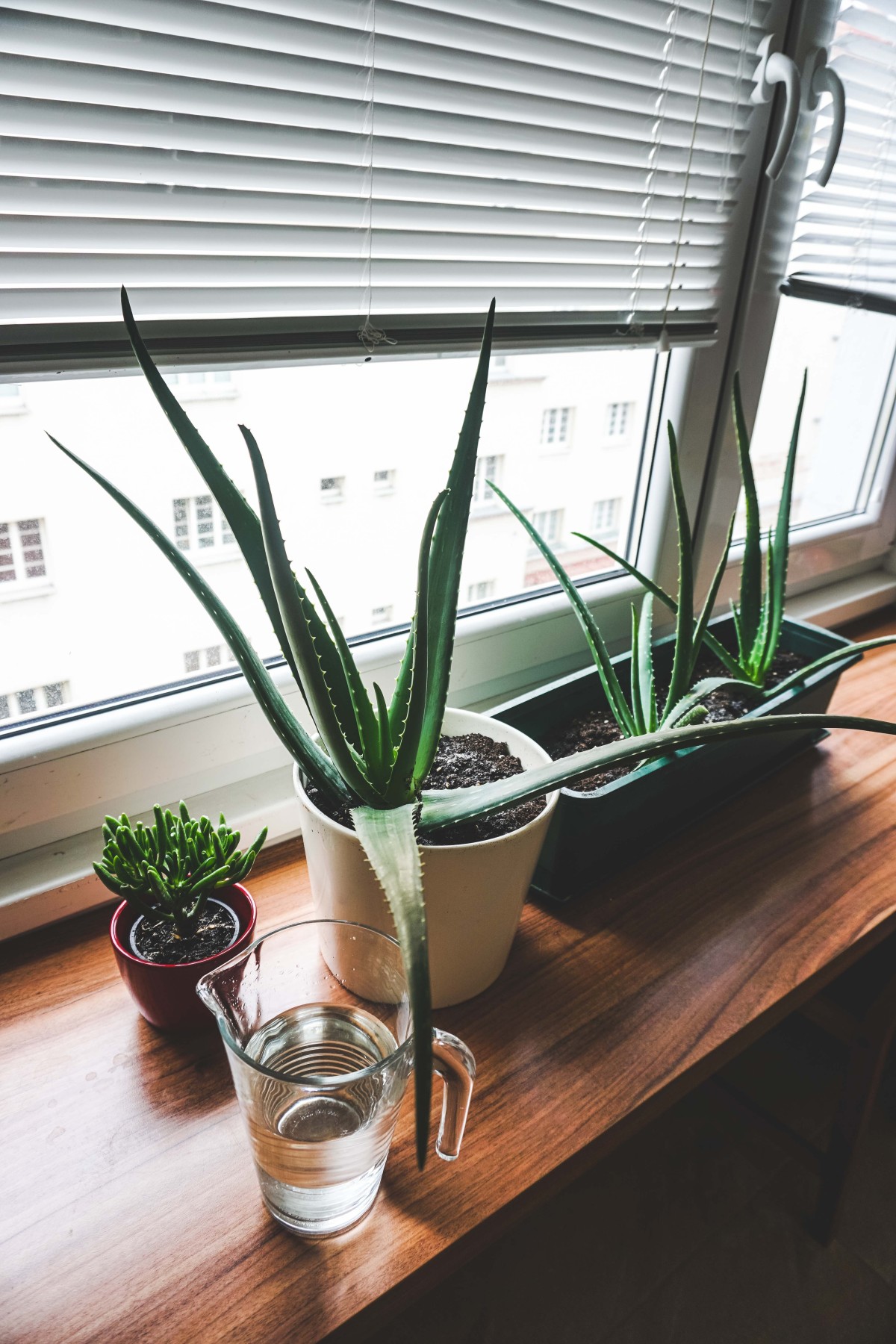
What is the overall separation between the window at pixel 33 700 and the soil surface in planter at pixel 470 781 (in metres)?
0.25

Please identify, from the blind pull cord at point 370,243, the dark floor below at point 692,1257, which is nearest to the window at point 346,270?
the blind pull cord at point 370,243

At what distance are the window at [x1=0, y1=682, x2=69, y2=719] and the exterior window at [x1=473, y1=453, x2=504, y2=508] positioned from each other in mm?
453

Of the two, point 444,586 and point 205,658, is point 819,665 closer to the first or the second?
point 444,586

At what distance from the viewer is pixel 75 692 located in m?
0.74

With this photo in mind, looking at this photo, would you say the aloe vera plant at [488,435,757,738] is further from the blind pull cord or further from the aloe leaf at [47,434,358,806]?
the aloe leaf at [47,434,358,806]

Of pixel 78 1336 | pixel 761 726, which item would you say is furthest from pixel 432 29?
pixel 78 1336

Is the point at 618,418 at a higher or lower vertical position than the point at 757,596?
higher

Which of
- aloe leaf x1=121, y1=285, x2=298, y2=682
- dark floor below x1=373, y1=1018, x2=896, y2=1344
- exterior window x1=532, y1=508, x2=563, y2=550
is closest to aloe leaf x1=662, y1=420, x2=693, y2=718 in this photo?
exterior window x1=532, y1=508, x2=563, y2=550

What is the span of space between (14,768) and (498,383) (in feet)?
1.89

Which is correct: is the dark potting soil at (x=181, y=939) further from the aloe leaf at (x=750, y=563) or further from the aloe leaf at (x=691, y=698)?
the aloe leaf at (x=750, y=563)

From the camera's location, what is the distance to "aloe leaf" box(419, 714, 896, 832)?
56 centimetres

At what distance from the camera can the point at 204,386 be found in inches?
28.3

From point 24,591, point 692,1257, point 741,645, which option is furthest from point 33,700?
point 692,1257

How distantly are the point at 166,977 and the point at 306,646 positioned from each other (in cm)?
25
